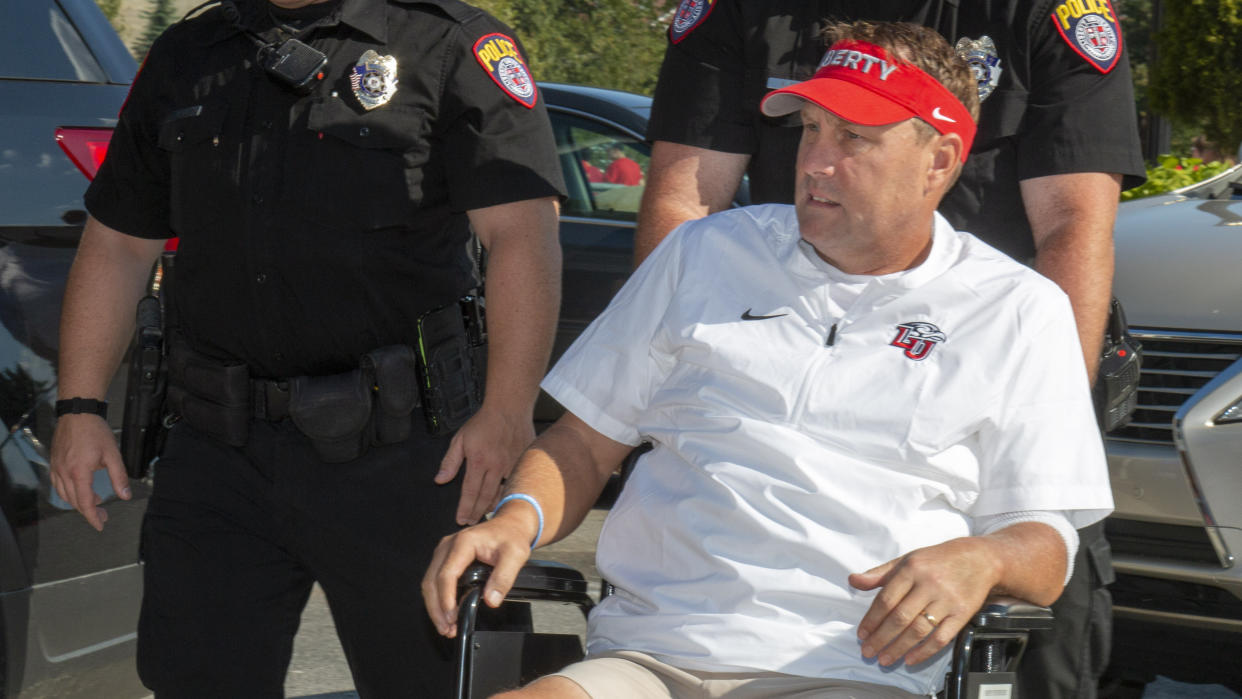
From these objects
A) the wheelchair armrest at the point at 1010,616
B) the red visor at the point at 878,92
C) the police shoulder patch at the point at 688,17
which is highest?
the red visor at the point at 878,92

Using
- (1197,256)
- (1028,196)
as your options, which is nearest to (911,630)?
(1028,196)

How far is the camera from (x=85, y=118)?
10.6 ft

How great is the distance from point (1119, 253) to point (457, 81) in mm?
2281

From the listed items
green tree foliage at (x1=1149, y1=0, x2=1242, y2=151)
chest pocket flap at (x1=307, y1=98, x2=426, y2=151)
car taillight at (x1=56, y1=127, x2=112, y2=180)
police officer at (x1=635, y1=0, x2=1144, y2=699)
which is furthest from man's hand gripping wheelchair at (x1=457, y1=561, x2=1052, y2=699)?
green tree foliage at (x1=1149, y1=0, x2=1242, y2=151)

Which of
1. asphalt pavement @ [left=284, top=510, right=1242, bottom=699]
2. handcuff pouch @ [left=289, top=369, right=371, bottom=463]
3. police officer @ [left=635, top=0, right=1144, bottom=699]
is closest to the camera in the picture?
handcuff pouch @ [left=289, top=369, right=371, bottom=463]

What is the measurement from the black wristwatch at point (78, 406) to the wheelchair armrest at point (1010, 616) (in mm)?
1729

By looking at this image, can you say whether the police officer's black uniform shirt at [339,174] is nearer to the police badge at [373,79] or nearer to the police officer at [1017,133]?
the police badge at [373,79]

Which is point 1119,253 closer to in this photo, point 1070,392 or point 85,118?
point 1070,392

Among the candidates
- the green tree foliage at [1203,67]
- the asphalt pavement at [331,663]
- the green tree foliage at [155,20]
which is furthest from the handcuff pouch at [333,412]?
the green tree foliage at [1203,67]

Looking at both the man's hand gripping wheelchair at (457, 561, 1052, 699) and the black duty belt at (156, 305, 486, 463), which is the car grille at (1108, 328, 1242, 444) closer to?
the man's hand gripping wheelchair at (457, 561, 1052, 699)

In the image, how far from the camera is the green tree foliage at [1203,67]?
48.1 ft

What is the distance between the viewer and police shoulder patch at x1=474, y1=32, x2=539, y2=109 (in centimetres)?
277

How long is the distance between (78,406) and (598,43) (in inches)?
442

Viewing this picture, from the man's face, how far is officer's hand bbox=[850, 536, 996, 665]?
58 cm
